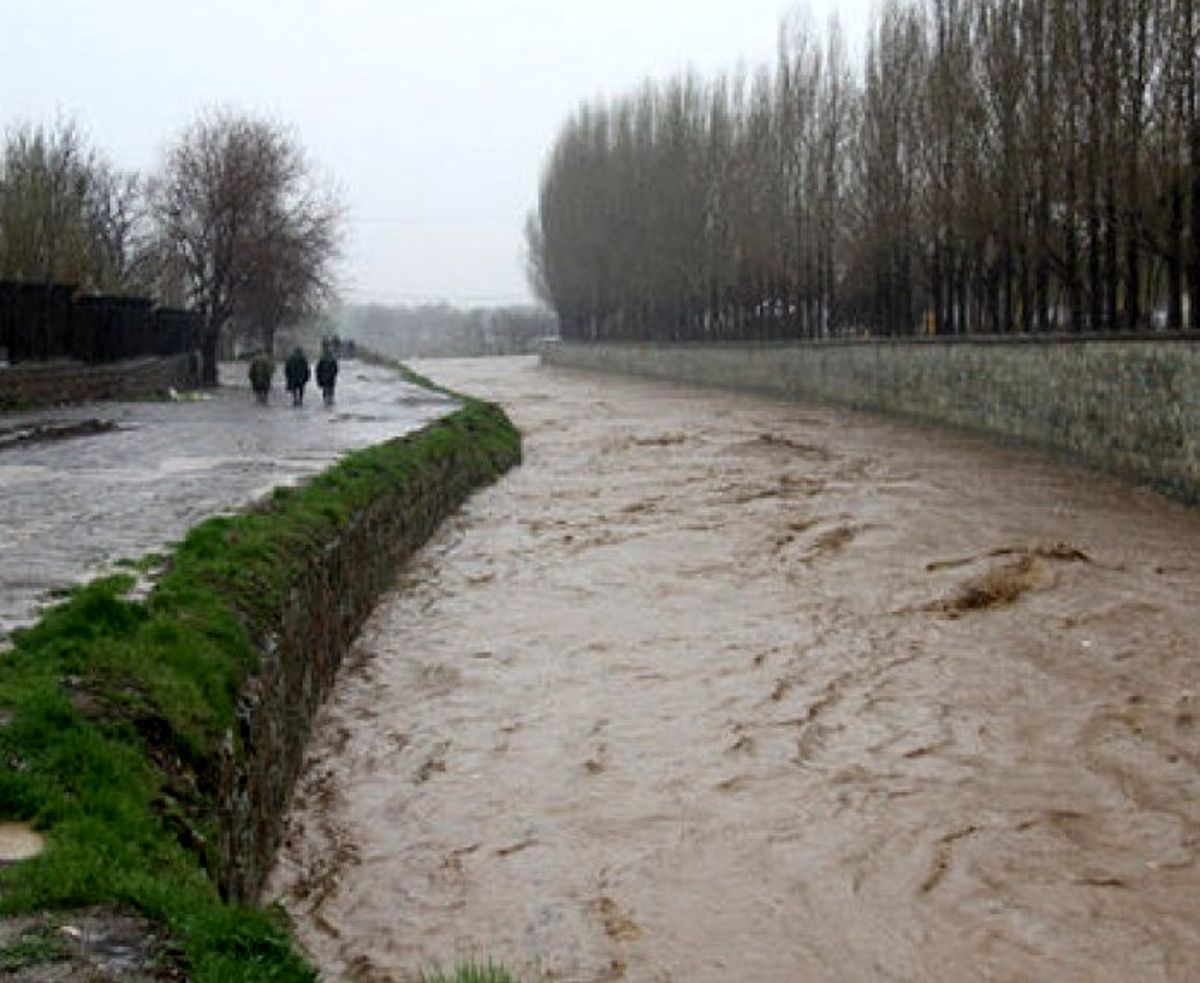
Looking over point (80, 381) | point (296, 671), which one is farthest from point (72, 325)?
point (296, 671)

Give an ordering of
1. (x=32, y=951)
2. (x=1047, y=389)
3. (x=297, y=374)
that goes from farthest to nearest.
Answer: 1. (x=297, y=374)
2. (x=1047, y=389)
3. (x=32, y=951)

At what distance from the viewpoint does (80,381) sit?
2809 cm

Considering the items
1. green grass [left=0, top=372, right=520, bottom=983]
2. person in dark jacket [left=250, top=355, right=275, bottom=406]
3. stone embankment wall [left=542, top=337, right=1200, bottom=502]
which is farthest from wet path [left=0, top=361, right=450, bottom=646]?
stone embankment wall [left=542, top=337, right=1200, bottom=502]

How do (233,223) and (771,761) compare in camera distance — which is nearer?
(771,761)

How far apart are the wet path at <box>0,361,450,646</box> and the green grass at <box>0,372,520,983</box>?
A: 77cm

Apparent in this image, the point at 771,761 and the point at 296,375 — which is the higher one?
the point at 296,375

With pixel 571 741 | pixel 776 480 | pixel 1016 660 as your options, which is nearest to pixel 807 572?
pixel 1016 660

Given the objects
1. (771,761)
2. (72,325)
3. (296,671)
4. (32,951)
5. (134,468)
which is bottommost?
(771,761)

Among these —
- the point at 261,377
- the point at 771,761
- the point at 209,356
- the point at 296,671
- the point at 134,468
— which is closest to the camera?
the point at 771,761

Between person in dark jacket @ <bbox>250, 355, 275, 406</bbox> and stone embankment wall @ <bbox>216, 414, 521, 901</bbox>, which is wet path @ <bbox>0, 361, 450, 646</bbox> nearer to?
person in dark jacket @ <bbox>250, 355, 275, 406</bbox>

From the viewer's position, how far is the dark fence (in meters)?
24.8

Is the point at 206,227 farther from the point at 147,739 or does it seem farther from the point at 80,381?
the point at 147,739

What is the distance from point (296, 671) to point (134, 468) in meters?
8.58

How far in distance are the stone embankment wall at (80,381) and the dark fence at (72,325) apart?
0.27 metres
